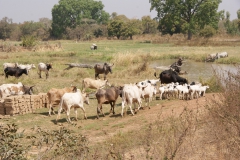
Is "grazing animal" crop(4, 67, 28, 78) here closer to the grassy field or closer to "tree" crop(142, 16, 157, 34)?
the grassy field

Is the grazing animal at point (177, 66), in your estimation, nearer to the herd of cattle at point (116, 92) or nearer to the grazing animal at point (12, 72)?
the herd of cattle at point (116, 92)

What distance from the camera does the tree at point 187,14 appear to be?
2168 inches

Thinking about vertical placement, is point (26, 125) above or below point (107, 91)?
below

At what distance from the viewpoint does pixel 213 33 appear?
53.1 meters

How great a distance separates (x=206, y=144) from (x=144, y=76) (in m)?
15.1

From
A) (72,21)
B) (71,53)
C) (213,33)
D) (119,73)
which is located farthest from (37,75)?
(72,21)

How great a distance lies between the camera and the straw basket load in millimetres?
13641


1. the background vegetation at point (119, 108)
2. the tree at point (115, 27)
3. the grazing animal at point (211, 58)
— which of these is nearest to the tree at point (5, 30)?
the background vegetation at point (119, 108)

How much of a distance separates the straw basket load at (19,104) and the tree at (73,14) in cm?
6948

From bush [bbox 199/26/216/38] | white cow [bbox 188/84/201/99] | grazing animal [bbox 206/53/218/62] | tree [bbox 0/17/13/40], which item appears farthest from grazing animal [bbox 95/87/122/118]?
tree [bbox 0/17/13/40]

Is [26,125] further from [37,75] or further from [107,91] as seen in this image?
[37,75]

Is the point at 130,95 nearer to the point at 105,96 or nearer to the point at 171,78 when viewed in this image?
the point at 105,96

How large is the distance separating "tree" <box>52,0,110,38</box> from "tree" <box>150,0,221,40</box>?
102ft

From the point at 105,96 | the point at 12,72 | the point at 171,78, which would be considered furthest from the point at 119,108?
the point at 12,72
